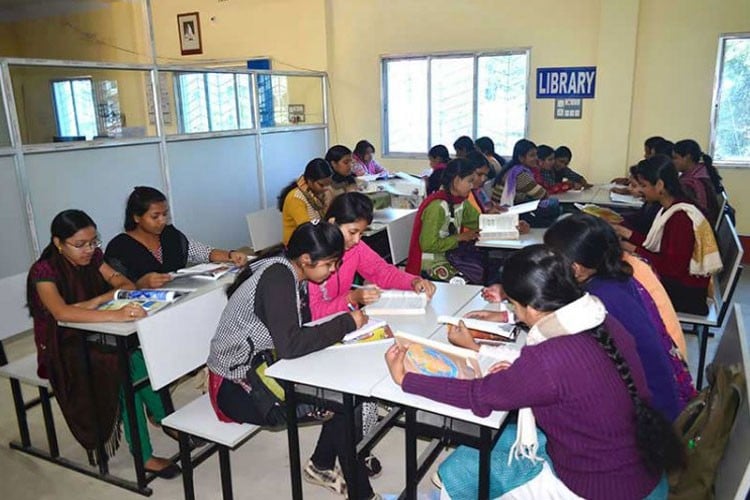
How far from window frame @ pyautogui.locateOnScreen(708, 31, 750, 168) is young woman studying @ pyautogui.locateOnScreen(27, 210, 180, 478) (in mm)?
5531

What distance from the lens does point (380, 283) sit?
2.72 meters

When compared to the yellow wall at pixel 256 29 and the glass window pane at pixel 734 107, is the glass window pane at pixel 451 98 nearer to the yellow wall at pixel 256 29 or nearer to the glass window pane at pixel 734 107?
the yellow wall at pixel 256 29

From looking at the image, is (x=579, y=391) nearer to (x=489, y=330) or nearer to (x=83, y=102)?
(x=489, y=330)

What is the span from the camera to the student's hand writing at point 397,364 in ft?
5.48

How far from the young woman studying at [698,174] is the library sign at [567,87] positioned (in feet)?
5.32

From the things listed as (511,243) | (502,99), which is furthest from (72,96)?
(511,243)

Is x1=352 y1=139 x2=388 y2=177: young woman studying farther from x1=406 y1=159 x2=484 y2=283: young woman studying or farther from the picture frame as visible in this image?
the picture frame

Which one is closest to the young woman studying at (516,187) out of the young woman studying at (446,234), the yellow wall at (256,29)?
the young woman studying at (446,234)

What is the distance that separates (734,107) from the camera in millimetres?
5648

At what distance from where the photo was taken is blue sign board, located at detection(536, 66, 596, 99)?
6.06 m

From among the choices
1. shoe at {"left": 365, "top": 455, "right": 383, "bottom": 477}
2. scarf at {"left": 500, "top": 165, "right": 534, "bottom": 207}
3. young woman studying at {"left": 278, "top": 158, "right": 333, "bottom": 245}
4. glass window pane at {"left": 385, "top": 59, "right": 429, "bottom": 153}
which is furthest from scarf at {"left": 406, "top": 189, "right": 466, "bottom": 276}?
glass window pane at {"left": 385, "top": 59, "right": 429, "bottom": 153}

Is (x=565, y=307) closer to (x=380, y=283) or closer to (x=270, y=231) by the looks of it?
(x=380, y=283)

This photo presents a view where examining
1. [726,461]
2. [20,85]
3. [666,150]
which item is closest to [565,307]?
[726,461]

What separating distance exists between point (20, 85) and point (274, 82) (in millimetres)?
4439
